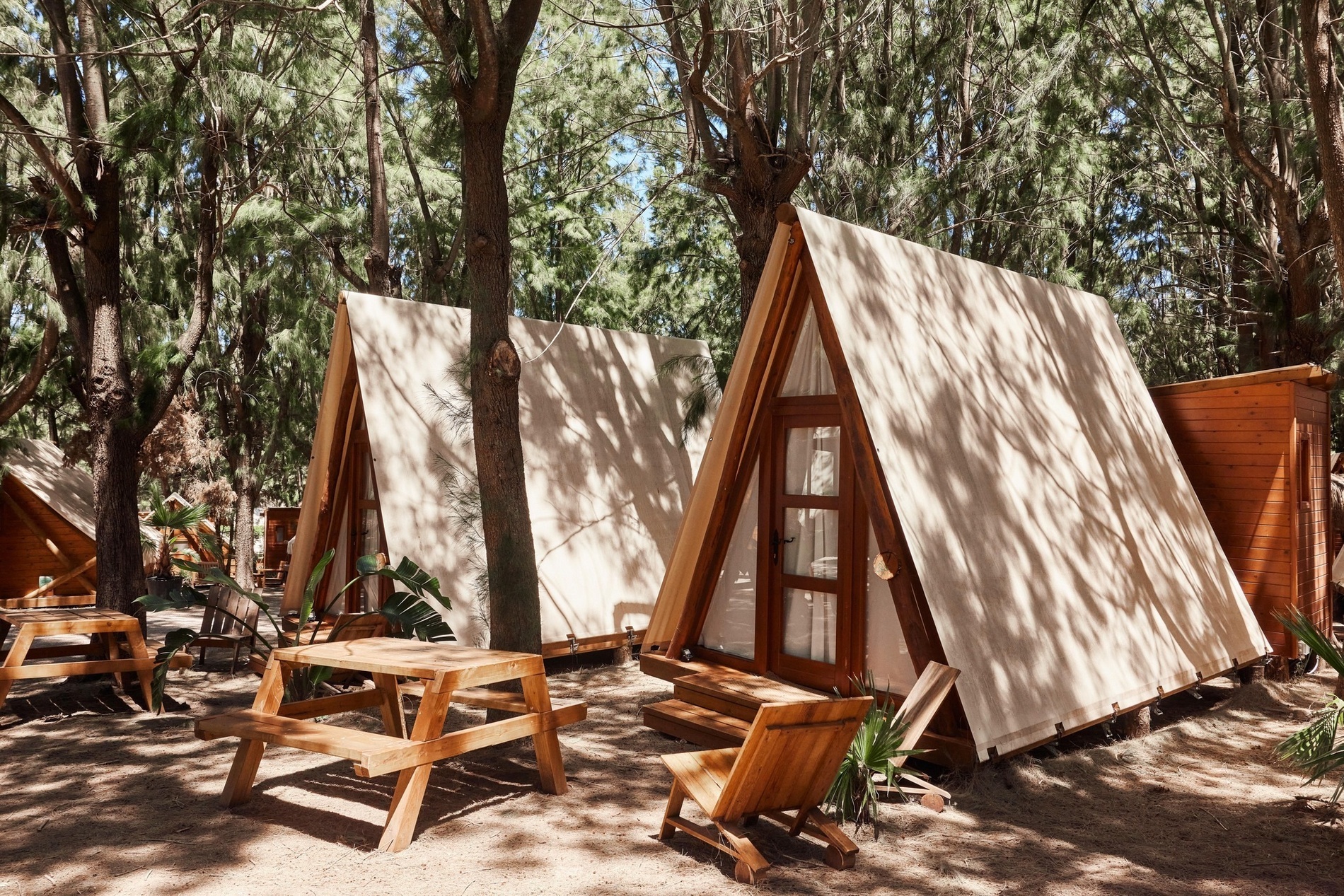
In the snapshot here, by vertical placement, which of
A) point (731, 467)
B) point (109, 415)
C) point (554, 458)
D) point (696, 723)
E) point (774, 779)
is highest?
point (109, 415)

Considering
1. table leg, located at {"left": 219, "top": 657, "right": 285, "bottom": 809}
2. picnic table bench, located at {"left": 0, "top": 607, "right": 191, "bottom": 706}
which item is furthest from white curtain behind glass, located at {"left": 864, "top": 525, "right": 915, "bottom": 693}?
picnic table bench, located at {"left": 0, "top": 607, "right": 191, "bottom": 706}

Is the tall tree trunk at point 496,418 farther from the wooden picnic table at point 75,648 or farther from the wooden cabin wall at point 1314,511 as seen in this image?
the wooden cabin wall at point 1314,511

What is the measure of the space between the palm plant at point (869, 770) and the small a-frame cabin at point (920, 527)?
0.41m

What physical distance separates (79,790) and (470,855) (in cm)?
238

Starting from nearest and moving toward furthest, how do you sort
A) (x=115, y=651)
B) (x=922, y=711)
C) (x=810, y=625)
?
1. (x=922, y=711)
2. (x=810, y=625)
3. (x=115, y=651)

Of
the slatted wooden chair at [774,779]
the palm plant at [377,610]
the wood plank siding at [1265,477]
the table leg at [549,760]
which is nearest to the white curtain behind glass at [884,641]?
the slatted wooden chair at [774,779]

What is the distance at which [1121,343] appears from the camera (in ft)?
29.8

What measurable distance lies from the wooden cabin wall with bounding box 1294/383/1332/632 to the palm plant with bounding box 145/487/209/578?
47.3ft

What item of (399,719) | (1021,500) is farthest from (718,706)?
(1021,500)

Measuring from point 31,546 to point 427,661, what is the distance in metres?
12.2

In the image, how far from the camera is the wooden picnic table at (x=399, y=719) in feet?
14.0

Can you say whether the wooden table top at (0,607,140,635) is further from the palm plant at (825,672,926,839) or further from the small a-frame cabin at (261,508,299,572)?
the small a-frame cabin at (261,508,299,572)

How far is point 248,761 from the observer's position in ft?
15.7

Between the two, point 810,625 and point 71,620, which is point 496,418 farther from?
point 71,620
